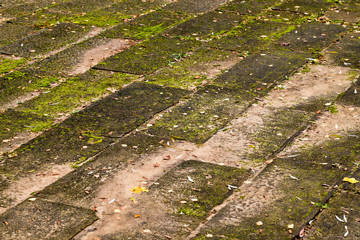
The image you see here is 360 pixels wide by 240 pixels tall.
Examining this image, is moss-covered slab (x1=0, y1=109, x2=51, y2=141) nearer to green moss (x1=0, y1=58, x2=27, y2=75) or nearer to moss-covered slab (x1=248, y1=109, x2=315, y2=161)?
green moss (x1=0, y1=58, x2=27, y2=75)

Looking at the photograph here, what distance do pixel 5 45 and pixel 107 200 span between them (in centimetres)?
511

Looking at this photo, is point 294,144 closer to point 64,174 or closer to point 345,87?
point 345,87

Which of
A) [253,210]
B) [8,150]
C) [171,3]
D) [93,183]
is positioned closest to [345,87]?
[253,210]

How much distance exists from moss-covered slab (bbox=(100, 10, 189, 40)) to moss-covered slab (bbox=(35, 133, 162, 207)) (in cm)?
378

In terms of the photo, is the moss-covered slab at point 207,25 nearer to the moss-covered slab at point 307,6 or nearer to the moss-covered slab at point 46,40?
the moss-covered slab at point 307,6

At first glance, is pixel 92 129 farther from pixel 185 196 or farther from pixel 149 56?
pixel 149 56

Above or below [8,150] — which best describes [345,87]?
below

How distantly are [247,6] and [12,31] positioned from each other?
15.2 feet

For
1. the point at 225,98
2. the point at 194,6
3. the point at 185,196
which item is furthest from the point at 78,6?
the point at 185,196

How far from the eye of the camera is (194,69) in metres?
7.91

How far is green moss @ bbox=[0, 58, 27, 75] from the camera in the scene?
797cm

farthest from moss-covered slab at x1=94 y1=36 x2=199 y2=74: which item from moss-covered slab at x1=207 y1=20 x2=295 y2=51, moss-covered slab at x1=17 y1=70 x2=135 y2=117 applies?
moss-covered slab at x1=207 y1=20 x2=295 y2=51

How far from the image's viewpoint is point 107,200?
15.9 ft

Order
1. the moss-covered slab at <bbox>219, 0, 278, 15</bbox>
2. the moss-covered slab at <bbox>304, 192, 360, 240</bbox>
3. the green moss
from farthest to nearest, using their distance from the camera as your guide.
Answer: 1. the moss-covered slab at <bbox>219, 0, 278, 15</bbox>
2. the green moss
3. the moss-covered slab at <bbox>304, 192, 360, 240</bbox>
